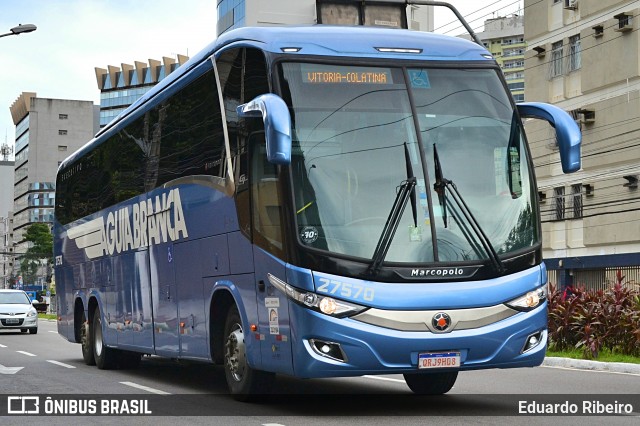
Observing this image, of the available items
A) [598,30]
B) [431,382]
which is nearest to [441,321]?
[431,382]

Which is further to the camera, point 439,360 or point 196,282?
point 196,282

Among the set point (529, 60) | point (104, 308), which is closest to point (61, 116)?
point (529, 60)

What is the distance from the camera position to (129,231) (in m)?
17.8

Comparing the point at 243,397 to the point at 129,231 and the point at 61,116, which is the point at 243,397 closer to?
the point at 129,231

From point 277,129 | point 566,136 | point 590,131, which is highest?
point 590,131

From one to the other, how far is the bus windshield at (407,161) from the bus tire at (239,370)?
78.7 inches

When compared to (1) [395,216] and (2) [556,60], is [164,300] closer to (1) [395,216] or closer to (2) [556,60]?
(1) [395,216]

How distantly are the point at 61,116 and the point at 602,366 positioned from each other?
574ft

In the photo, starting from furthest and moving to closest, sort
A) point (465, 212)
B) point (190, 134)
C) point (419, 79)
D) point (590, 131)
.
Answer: point (590, 131)
point (190, 134)
point (419, 79)
point (465, 212)

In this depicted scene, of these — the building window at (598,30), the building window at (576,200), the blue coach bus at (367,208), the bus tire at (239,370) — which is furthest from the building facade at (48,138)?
the blue coach bus at (367,208)

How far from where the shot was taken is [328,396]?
1375cm

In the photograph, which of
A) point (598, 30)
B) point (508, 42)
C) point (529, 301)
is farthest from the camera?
point (508, 42)

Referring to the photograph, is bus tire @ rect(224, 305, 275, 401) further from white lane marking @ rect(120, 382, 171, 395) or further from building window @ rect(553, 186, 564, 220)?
building window @ rect(553, 186, 564, 220)

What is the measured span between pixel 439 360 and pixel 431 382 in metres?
2.82
